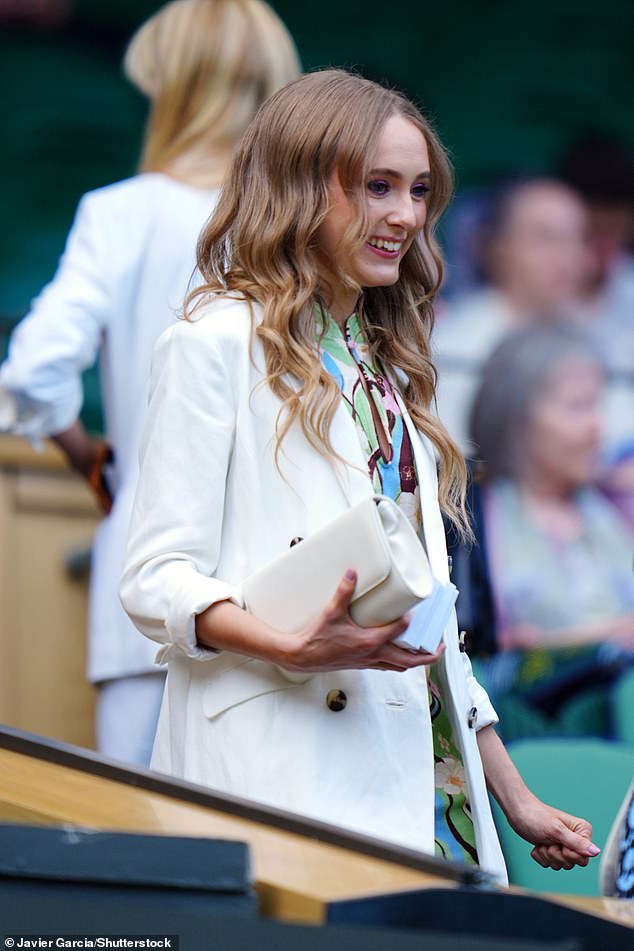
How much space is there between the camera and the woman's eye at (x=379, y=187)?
7.72 feet

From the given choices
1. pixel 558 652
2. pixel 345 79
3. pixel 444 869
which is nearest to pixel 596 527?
pixel 558 652

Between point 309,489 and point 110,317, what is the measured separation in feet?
4.66

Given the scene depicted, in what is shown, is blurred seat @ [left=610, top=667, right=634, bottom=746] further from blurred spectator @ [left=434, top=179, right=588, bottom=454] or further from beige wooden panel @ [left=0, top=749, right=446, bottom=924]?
beige wooden panel @ [left=0, top=749, right=446, bottom=924]

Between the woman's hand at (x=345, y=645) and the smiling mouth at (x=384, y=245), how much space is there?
59 cm

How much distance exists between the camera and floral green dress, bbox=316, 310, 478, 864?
2299mm

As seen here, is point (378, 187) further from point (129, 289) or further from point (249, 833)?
point (129, 289)

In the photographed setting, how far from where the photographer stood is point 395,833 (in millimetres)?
2150

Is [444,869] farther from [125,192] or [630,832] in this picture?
[125,192]

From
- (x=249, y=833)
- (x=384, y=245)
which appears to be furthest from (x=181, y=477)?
Answer: (x=249, y=833)

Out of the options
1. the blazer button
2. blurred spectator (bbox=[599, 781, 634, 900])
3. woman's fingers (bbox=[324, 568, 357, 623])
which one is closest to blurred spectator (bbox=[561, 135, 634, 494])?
blurred spectator (bbox=[599, 781, 634, 900])

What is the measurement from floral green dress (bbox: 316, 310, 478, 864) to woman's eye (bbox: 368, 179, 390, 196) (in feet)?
0.62

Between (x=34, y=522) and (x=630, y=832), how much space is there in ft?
7.42

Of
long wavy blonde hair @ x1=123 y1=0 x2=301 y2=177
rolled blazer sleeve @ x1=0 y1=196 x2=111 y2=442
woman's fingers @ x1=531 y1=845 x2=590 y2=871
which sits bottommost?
woman's fingers @ x1=531 y1=845 x2=590 y2=871

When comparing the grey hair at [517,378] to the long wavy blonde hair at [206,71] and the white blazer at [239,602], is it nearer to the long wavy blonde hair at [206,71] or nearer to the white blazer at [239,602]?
the long wavy blonde hair at [206,71]
